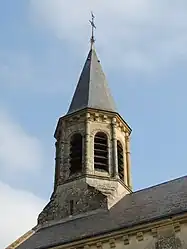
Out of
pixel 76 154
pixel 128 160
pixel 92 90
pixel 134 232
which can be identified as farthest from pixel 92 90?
pixel 134 232

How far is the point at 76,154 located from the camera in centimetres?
2334

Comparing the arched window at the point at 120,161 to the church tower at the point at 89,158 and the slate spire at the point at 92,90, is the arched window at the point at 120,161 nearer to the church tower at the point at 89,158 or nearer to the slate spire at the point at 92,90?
the church tower at the point at 89,158

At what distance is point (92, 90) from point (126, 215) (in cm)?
915

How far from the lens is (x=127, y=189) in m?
22.6

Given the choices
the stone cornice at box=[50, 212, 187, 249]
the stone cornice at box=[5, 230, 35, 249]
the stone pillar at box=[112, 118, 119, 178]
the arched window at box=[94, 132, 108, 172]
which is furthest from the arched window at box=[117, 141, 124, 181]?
the stone cornice at box=[50, 212, 187, 249]

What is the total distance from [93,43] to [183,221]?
16.0 m

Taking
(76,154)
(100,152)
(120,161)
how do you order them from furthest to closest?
(120,161), (76,154), (100,152)

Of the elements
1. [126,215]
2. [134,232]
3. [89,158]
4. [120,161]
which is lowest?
[134,232]

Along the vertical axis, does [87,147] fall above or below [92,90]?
below

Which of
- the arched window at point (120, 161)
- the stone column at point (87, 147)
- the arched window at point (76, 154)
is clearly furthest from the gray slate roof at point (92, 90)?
the arched window at point (120, 161)

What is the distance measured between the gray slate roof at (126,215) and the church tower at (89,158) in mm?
773

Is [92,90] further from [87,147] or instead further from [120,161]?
[120,161]

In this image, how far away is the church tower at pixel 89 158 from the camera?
2141 cm

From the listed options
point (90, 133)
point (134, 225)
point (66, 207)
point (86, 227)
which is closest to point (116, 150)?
point (90, 133)
